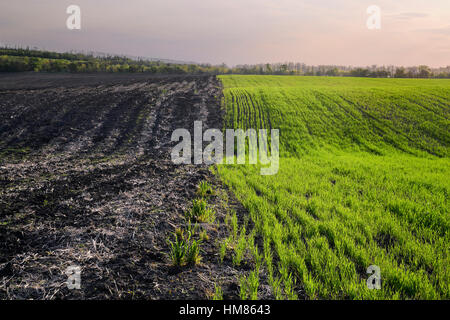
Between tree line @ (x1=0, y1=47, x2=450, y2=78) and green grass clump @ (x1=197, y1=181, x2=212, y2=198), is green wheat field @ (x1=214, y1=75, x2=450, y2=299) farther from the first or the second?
tree line @ (x1=0, y1=47, x2=450, y2=78)

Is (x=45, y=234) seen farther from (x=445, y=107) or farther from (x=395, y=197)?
(x=445, y=107)

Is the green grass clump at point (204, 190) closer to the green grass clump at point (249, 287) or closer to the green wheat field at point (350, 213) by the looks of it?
the green wheat field at point (350, 213)

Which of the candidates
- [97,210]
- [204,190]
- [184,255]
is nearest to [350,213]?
[204,190]

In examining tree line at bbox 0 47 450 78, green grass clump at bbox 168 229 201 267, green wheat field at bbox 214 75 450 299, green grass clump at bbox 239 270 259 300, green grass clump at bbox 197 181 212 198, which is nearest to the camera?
green grass clump at bbox 239 270 259 300

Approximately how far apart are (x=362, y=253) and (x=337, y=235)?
2.34ft

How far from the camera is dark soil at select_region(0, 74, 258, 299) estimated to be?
4008 millimetres

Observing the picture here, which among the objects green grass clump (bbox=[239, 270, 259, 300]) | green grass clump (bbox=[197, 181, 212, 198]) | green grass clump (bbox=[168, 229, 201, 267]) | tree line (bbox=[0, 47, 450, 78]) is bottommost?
green grass clump (bbox=[239, 270, 259, 300])

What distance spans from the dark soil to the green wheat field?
0.96 metres

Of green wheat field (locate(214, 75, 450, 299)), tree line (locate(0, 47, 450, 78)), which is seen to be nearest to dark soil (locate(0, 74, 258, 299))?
green wheat field (locate(214, 75, 450, 299))

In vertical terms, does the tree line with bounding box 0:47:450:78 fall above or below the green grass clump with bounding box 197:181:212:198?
above

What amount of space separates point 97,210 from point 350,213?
6.82 metres

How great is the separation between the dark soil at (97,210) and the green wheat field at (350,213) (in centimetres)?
96
